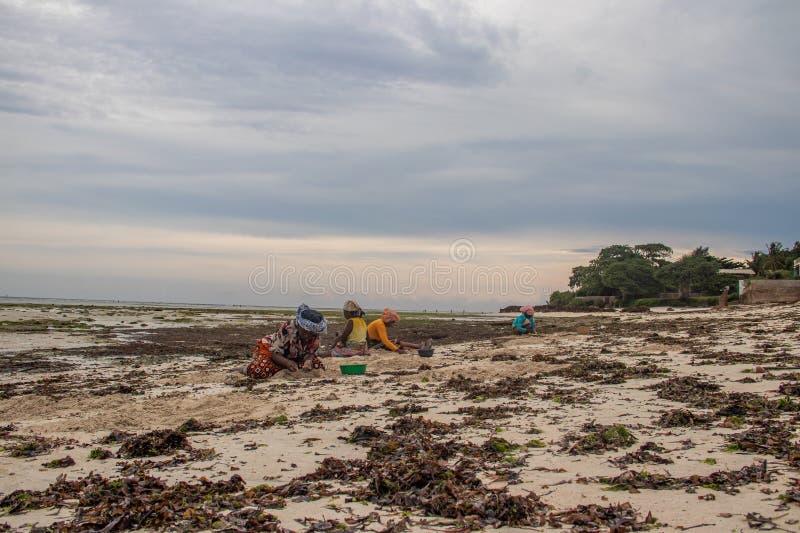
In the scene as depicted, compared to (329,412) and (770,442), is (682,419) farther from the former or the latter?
(329,412)

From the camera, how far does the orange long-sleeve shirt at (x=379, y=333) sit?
1633 centimetres

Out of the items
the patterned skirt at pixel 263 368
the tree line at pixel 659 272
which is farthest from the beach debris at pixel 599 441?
the tree line at pixel 659 272

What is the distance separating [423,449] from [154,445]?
2821 mm

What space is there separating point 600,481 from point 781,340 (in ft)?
40.4

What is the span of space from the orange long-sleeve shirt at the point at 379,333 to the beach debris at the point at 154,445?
9.74m

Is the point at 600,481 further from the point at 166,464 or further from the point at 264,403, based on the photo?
the point at 264,403

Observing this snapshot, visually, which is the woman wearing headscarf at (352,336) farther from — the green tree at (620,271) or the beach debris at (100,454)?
the green tree at (620,271)

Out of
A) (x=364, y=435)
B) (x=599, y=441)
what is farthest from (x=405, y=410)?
(x=599, y=441)

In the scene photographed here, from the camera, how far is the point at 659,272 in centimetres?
6425

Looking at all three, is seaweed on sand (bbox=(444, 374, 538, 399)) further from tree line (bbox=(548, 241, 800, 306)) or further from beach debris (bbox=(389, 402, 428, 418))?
tree line (bbox=(548, 241, 800, 306))

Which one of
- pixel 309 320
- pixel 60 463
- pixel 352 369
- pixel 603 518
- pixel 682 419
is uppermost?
pixel 309 320

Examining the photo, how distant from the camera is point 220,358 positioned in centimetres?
1877

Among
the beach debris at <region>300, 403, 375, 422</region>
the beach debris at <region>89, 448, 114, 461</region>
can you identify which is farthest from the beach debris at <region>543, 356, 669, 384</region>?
the beach debris at <region>89, 448, 114, 461</region>

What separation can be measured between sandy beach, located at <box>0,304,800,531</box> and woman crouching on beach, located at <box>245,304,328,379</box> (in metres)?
0.31
